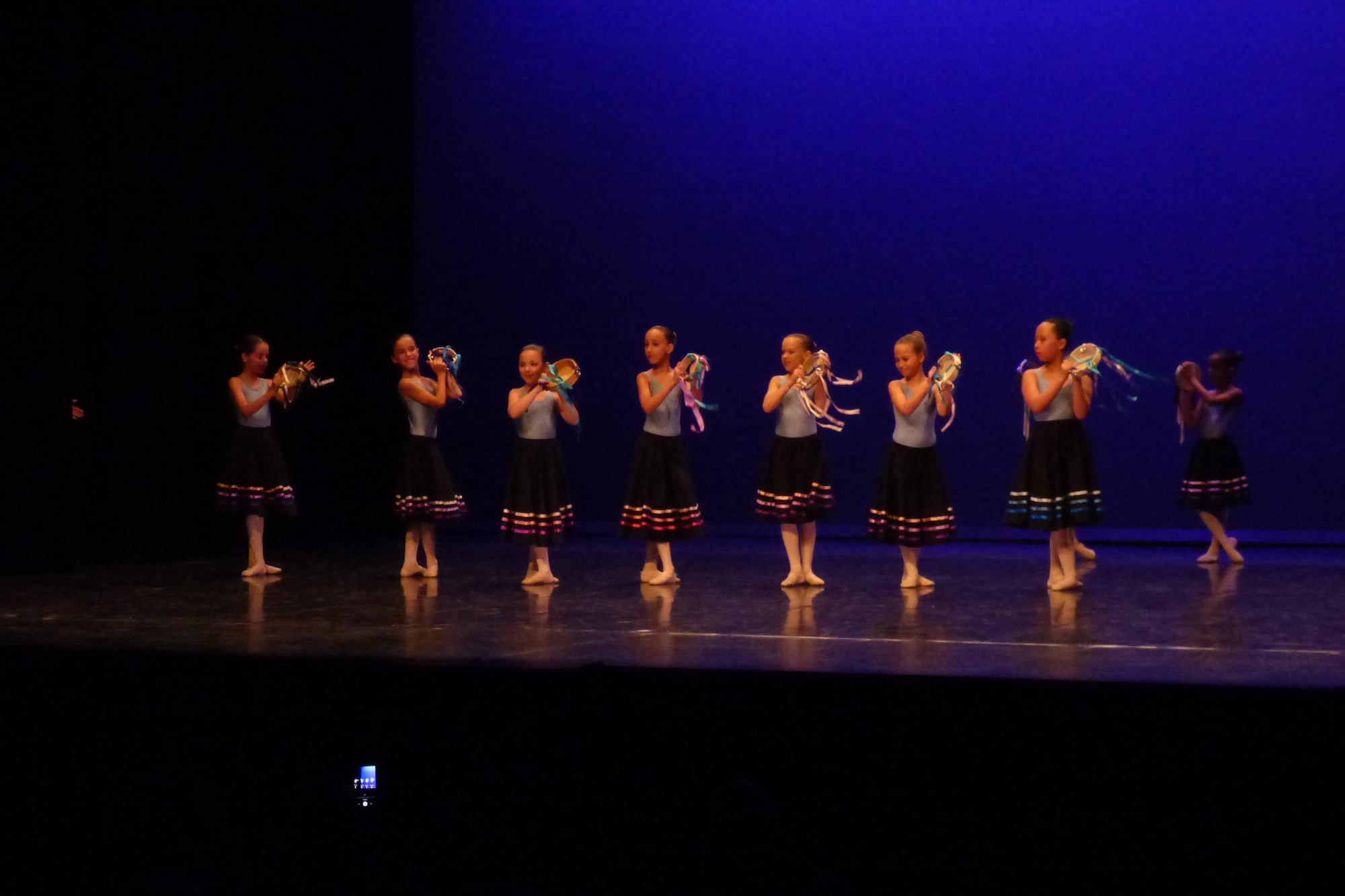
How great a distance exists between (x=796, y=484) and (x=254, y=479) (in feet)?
9.32

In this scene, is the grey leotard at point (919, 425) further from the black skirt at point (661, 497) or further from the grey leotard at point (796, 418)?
the black skirt at point (661, 497)

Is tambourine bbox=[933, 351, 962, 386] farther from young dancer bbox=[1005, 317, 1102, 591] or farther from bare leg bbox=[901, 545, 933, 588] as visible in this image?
bare leg bbox=[901, 545, 933, 588]

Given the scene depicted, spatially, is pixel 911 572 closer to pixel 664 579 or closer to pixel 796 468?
pixel 796 468

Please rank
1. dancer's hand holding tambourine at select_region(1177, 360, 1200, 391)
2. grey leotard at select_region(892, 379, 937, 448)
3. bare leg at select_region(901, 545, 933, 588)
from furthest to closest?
dancer's hand holding tambourine at select_region(1177, 360, 1200, 391)
grey leotard at select_region(892, 379, 937, 448)
bare leg at select_region(901, 545, 933, 588)

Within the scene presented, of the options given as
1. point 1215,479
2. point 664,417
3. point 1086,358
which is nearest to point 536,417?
point 664,417

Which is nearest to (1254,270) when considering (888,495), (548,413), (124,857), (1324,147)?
(1324,147)

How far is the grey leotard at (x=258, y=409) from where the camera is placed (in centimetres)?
715

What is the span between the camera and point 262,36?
8578 millimetres

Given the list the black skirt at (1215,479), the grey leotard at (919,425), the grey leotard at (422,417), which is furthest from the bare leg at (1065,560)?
the grey leotard at (422,417)

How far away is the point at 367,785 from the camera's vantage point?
3814mm

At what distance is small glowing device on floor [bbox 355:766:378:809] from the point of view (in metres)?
3.67

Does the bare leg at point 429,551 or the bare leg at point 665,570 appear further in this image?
the bare leg at point 429,551

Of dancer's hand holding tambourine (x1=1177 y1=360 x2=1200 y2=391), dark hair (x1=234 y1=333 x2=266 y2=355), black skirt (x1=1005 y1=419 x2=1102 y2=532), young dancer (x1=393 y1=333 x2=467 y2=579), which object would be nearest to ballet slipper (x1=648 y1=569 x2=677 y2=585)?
young dancer (x1=393 y1=333 x2=467 y2=579)

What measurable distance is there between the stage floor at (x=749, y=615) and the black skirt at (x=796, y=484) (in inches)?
14.6
